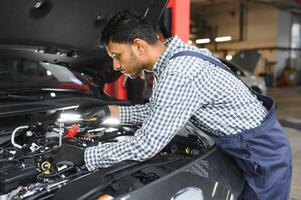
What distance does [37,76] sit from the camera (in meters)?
2.29

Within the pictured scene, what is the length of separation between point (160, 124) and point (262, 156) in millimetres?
553

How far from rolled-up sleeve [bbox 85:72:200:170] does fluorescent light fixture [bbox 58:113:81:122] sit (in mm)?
586

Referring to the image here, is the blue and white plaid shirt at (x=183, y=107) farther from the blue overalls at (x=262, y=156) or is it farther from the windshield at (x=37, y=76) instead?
the windshield at (x=37, y=76)

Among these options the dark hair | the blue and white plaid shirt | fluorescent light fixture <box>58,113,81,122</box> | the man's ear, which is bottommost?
fluorescent light fixture <box>58,113,81,122</box>

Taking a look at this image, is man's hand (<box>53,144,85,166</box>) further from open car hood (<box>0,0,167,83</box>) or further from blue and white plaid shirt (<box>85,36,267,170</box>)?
open car hood (<box>0,0,167,83</box>)

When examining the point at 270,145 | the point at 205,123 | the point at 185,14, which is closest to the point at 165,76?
the point at 205,123

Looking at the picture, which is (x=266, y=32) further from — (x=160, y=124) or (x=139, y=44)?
(x=160, y=124)

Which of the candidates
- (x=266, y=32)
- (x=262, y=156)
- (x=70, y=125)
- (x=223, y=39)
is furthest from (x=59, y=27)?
(x=223, y=39)

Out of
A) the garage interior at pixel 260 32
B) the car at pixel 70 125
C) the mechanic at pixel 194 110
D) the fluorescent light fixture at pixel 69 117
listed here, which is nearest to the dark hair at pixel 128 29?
the mechanic at pixel 194 110

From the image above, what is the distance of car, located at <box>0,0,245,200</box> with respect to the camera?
1.24 meters

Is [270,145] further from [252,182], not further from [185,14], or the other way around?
[185,14]

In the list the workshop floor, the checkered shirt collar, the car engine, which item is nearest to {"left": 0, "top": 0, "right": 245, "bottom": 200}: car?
the car engine

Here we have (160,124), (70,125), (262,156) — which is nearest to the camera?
(160,124)

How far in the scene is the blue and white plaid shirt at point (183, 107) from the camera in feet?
4.24
